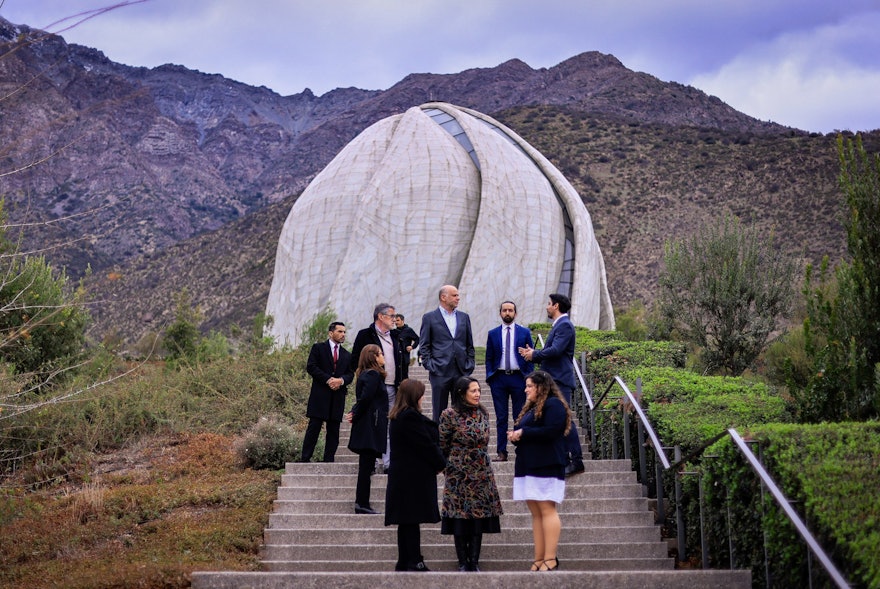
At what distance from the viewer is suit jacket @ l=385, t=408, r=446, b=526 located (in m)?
7.09

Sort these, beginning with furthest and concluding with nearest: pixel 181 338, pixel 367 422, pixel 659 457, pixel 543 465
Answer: pixel 181 338, pixel 367 422, pixel 659 457, pixel 543 465

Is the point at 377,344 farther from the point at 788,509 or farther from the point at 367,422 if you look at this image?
the point at 788,509

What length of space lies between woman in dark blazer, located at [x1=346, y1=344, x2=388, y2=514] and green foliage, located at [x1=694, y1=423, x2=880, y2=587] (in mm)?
3106

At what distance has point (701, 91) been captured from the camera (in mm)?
81688

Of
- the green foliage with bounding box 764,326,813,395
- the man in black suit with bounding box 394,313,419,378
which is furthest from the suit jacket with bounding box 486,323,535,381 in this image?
the green foliage with bounding box 764,326,813,395

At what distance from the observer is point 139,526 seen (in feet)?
29.1

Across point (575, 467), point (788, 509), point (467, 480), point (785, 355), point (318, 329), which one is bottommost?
point (575, 467)

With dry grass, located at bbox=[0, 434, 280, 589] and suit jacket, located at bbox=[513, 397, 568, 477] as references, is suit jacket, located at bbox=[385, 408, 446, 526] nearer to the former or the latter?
suit jacket, located at bbox=[513, 397, 568, 477]

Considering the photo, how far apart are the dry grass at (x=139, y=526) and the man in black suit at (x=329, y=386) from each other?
67 centimetres

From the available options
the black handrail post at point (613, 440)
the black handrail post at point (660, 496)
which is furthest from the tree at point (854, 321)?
the black handrail post at point (613, 440)

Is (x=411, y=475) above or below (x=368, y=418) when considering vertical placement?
below

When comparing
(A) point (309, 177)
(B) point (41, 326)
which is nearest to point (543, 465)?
(B) point (41, 326)

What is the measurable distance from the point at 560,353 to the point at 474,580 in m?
3.15

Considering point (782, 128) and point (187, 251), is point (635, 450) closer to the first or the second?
point (187, 251)
